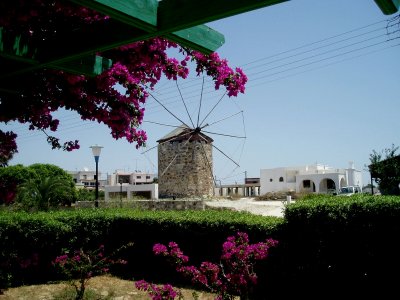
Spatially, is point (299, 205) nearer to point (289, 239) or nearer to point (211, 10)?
point (289, 239)

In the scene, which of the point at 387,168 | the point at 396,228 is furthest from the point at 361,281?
the point at 387,168

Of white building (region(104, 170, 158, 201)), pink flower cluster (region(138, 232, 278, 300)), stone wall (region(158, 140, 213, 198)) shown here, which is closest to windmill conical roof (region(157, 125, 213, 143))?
stone wall (region(158, 140, 213, 198))

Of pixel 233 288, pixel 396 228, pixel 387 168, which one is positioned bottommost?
pixel 233 288

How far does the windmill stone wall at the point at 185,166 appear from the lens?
30.3 metres

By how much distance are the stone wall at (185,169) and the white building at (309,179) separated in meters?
20.8

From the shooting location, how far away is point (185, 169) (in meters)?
30.5

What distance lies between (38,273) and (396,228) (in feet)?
23.0

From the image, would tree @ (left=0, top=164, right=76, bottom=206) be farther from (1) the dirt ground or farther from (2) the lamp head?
(1) the dirt ground

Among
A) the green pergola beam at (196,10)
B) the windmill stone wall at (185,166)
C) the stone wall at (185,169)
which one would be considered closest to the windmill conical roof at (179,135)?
the windmill stone wall at (185,166)

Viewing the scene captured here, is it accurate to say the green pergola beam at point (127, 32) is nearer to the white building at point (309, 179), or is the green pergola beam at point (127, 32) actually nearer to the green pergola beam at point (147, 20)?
the green pergola beam at point (147, 20)

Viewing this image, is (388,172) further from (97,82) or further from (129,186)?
(129,186)

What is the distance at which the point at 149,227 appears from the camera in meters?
8.30

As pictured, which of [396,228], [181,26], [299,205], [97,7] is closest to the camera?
[97,7]

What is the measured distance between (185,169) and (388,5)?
2913cm
